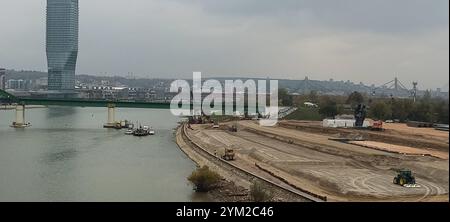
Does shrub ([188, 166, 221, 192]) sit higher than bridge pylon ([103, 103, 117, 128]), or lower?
lower

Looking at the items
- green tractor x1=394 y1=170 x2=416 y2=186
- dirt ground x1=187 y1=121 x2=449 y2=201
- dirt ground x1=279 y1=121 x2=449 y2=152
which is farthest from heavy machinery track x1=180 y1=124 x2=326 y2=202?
dirt ground x1=279 y1=121 x2=449 y2=152

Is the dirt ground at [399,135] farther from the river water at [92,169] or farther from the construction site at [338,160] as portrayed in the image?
the river water at [92,169]

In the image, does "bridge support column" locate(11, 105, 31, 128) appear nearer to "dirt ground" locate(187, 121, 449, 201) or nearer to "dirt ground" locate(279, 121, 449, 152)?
"dirt ground" locate(187, 121, 449, 201)

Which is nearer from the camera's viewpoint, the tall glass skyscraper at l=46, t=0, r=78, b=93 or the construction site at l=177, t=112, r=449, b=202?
the construction site at l=177, t=112, r=449, b=202
